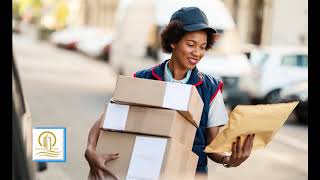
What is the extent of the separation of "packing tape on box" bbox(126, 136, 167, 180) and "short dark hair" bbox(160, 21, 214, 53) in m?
0.42

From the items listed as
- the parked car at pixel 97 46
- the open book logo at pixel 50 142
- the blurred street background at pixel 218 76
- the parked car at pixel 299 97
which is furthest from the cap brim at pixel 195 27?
the parked car at pixel 97 46

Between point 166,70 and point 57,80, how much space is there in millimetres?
16258

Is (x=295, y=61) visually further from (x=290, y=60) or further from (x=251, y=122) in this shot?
(x=251, y=122)

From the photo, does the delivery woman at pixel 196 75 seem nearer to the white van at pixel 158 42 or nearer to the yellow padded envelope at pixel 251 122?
the yellow padded envelope at pixel 251 122

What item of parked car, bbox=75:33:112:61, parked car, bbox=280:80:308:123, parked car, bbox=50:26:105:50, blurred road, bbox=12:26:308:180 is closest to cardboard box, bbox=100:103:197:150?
blurred road, bbox=12:26:308:180

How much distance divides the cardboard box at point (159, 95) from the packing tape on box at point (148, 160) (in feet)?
0.42

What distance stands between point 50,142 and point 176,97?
0.76 metres

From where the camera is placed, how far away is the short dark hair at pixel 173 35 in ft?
8.59

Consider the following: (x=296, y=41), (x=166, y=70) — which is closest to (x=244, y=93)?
(x=296, y=41)

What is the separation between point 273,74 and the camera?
12.7 metres

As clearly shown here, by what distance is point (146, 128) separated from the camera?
8.11ft

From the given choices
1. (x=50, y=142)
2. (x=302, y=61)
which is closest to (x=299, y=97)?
(x=302, y=61)

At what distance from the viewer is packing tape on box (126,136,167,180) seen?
2445mm
